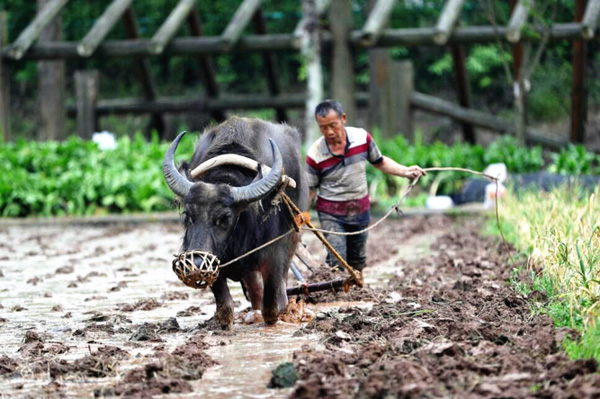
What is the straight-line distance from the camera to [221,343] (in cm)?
585

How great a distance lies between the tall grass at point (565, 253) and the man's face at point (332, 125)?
5.77ft

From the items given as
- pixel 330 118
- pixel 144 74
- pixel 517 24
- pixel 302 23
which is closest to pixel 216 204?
pixel 330 118

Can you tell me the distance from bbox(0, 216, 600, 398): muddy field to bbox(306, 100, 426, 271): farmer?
1.47 ft

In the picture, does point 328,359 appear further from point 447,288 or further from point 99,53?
point 99,53

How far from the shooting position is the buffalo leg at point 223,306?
6.46 m

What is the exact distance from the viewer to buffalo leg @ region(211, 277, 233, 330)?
6465mm

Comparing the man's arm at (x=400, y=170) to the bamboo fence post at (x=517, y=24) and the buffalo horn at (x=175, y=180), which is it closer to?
the buffalo horn at (x=175, y=180)

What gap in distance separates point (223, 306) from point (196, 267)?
667mm

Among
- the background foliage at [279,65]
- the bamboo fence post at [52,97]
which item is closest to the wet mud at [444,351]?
the bamboo fence post at [52,97]

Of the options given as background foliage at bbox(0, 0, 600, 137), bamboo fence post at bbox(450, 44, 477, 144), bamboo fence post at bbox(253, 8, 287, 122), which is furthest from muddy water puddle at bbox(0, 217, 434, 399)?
background foliage at bbox(0, 0, 600, 137)

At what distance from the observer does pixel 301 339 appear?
19.6 ft

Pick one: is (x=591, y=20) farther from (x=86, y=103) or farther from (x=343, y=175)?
(x=86, y=103)

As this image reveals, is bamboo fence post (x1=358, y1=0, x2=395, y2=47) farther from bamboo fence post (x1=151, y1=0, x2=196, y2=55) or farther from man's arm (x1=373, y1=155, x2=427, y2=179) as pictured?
man's arm (x1=373, y1=155, x2=427, y2=179)

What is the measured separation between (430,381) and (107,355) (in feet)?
6.41
